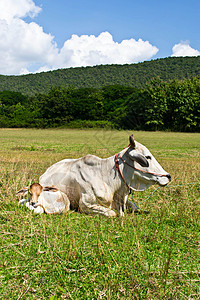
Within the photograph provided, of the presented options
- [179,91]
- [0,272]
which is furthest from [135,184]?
[179,91]

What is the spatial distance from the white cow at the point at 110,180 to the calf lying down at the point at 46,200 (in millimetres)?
52

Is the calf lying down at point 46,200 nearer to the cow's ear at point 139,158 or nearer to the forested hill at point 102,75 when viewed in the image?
the cow's ear at point 139,158

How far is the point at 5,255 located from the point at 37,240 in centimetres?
43

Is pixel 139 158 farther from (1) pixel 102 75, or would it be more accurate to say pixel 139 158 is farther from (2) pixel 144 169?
(1) pixel 102 75

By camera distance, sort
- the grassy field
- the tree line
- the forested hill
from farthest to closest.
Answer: the forested hill → the tree line → the grassy field

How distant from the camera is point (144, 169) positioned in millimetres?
4934

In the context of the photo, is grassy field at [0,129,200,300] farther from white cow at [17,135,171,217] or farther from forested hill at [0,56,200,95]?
forested hill at [0,56,200,95]

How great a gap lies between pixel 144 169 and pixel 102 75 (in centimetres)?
16528

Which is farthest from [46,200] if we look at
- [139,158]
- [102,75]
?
[102,75]

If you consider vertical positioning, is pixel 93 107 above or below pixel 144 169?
above

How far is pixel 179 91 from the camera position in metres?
54.7

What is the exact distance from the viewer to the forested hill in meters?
150

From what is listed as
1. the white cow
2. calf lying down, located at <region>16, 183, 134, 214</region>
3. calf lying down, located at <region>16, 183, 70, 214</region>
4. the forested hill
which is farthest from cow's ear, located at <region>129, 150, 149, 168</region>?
the forested hill

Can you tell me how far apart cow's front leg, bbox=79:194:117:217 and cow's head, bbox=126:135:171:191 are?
2.25 feet
